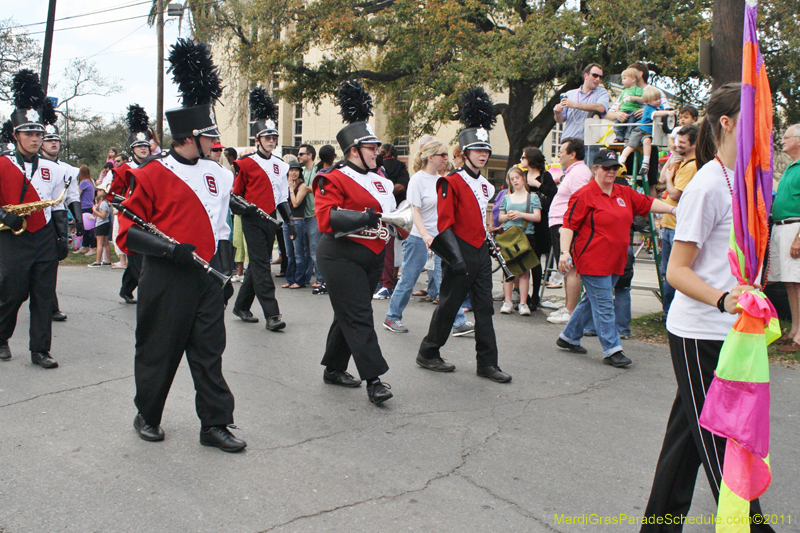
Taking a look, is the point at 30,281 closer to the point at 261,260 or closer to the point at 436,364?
the point at 261,260

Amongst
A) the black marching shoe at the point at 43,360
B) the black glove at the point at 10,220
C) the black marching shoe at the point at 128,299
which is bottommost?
the black marching shoe at the point at 128,299

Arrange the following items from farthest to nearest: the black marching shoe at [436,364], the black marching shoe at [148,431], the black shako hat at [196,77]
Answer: the black marching shoe at [436,364], the black shako hat at [196,77], the black marching shoe at [148,431]

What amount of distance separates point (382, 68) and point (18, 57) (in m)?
16.6

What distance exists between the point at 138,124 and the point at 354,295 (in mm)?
4674

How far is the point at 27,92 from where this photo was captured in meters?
6.14

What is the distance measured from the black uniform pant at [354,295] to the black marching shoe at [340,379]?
Answer: 414 mm

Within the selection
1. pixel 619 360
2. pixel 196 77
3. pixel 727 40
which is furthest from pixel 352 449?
pixel 727 40

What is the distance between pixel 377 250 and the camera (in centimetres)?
495

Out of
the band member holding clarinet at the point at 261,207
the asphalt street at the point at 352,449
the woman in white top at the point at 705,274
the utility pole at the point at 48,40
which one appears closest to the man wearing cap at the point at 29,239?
the asphalt street at the point at 352,449

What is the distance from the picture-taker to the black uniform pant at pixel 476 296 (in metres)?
5.41

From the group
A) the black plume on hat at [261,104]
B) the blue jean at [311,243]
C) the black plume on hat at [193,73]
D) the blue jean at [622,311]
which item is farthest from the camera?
the blue jean at [311,243]

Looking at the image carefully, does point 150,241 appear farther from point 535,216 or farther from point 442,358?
point 535,216

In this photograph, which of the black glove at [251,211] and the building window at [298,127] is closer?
the black glove at [251,211]

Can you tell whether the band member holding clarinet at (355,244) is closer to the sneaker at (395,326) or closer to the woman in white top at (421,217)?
the woman in white top at (421,217)
